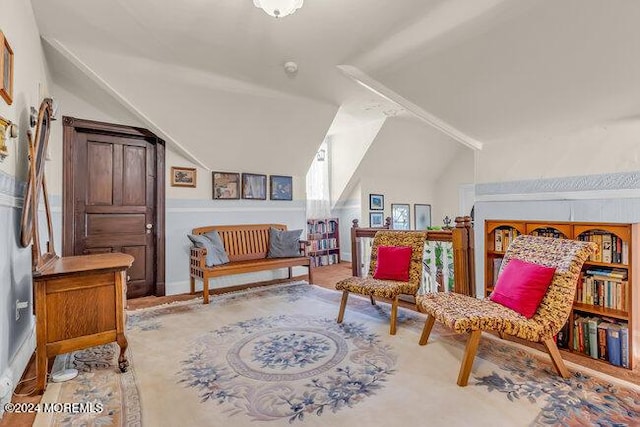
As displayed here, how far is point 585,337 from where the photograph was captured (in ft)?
8.02

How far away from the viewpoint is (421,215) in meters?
8.24

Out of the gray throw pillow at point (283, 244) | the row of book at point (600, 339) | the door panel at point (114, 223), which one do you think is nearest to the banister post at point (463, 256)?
the row of book at point (600, 339)

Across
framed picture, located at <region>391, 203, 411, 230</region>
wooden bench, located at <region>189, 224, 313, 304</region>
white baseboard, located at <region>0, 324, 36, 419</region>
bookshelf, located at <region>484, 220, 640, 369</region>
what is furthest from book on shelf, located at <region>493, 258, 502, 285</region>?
framed picture, located at <region>391, 203, 411, 230</region>

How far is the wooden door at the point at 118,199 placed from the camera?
384cm

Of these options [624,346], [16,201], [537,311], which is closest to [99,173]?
[16,201]

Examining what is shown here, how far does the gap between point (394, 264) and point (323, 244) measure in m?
3.88

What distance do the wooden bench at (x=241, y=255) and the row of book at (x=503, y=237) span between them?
8.52 feet

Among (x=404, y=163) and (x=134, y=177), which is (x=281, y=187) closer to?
(x=134, y=177)

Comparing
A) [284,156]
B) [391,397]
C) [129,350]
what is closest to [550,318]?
[391,397]

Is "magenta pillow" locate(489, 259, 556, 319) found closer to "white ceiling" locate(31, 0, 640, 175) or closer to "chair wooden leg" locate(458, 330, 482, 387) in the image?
"chair wooden leg" locate(458, 330, 482, 387)

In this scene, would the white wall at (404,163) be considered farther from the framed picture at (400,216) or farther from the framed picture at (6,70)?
the framed picture at (6,70)

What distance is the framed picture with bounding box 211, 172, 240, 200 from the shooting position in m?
4.72

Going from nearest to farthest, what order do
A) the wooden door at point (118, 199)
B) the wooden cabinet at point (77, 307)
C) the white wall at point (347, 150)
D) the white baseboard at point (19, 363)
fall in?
the white baseboard at point (19, 363) → the wooden cabinet at point (77, 307) → the wooden door at point (118, 199) → the white wall at point (347, 150)

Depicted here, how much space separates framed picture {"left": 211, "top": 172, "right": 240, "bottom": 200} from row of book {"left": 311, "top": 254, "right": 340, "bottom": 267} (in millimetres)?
2554
